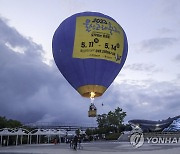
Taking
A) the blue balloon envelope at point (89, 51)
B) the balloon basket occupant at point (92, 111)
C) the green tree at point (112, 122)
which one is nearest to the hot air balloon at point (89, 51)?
the blue balloon envelope at point (89, 51)

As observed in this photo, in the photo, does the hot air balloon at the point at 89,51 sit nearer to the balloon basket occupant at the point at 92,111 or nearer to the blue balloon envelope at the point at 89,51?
the blue balloon envelope at the point at 89,51

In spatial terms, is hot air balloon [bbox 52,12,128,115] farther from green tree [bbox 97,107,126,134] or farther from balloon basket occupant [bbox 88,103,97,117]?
green tree [bbox 97,107,126,134]

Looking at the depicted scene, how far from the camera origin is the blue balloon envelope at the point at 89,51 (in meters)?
26.5

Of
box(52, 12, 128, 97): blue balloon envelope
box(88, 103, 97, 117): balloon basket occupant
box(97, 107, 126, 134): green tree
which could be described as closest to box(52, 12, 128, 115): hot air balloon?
box(52, 12, 128, 97): blue balloon envelope

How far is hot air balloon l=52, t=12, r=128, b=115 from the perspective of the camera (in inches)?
1042

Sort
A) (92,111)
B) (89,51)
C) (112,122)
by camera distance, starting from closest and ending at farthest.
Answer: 1. (89,51)
2. (92,111)
3. (112,122)

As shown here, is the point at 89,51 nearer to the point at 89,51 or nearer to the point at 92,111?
the point at 89,51

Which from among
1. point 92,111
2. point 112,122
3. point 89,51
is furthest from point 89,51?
point 112,122

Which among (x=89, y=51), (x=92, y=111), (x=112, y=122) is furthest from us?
(x=112, y=122)

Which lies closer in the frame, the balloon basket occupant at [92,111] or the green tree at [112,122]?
the balloon basket occupant at [92,111]

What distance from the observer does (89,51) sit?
1039 inches

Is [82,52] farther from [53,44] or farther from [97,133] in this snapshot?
[97,133]

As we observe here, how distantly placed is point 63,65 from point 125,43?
566 cm

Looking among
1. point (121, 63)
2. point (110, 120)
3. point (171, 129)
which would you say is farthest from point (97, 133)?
point (121, 63)
